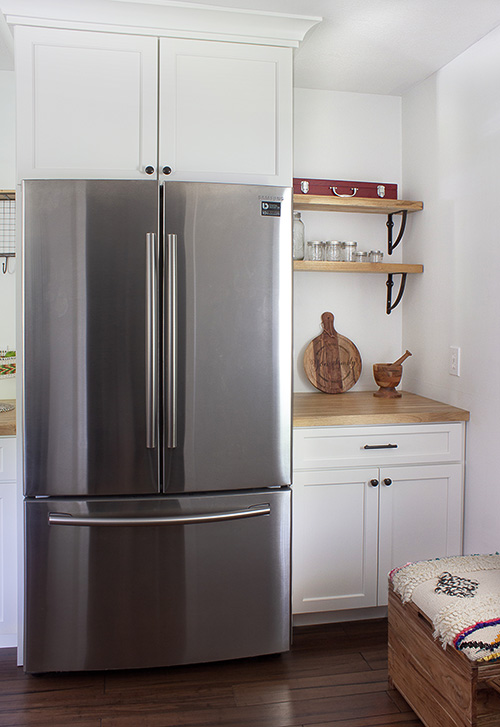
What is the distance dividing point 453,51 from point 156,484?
2165 mm

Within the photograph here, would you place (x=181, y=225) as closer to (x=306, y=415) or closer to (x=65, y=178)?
(x=65, y=178)

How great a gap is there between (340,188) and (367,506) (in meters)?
1.55

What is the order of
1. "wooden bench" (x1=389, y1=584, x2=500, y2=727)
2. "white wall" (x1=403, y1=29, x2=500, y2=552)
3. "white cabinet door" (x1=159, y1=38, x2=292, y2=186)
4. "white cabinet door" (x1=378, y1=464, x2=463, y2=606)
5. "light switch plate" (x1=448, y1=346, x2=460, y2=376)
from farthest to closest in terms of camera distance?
1. "light switch plate" (x1=448, y1=346, x2=460, y2=376)
2. "white cabinet door" (x1=378, y1=464, x2=463, y2=606)
3. "white wall" (x1=403, y1=29, x2=500, y2=552)
4. "white cabinet door" (x1=159, y1=38, x2=292, y2=186)
5. "wooden bench" (x1=389, y1=584, x2=500, y2=727)

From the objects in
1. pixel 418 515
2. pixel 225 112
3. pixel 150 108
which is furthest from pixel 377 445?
pixel 150 108

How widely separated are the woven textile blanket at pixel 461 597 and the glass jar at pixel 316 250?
59.4 inches

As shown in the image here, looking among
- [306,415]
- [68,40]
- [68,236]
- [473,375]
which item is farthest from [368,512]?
[68,40]

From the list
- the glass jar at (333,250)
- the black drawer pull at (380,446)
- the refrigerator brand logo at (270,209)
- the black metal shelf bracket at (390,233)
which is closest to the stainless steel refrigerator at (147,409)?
the refrigerator brand logo at (270,209)

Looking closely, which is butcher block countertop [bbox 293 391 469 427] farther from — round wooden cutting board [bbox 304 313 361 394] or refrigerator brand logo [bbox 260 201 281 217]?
refrigerator brand logo [bbox 260 201 281 217]

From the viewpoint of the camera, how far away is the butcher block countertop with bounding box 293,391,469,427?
96.3 inches

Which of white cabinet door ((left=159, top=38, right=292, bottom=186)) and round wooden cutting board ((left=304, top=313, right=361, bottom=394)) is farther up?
white cabinet door ((left=159, top=38, right=292, bottom=186))

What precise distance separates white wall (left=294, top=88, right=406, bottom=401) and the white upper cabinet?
74 cm

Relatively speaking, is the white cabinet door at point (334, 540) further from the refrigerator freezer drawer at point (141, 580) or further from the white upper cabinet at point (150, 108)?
the white upper cabinet at point (150, 108)

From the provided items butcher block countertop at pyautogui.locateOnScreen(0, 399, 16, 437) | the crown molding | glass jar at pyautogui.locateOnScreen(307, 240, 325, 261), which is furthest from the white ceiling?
butcher block countertop at pyautogui.locateOnScreen(0, 399, 16, 437)

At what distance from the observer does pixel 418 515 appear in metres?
2.54
